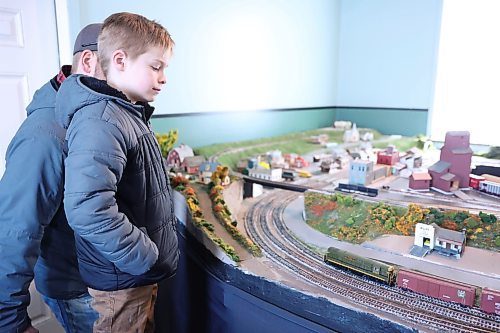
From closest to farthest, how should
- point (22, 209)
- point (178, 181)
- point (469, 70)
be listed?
point (22, 209), point (178, 181), point (469, 70)

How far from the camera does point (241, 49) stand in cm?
318

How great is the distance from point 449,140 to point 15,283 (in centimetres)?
192

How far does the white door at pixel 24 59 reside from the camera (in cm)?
174

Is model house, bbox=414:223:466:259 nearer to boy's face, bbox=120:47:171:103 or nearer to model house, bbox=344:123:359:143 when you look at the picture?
boy's face, bbox=120:47:171:103

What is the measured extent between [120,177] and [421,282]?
0.90m

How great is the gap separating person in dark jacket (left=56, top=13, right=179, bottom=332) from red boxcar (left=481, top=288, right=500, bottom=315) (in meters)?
0.89

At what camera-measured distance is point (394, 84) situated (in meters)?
4.26

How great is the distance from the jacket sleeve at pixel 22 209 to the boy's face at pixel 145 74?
9.6 inches

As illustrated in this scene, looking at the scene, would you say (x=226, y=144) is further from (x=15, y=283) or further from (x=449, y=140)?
(x=15, y=283)

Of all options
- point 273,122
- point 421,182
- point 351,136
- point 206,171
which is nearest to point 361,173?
point 421,182

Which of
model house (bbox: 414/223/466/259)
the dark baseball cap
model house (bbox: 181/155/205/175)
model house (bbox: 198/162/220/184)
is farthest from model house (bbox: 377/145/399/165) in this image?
the dark baseball cap

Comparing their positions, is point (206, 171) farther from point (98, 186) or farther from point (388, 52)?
point (388, 52)

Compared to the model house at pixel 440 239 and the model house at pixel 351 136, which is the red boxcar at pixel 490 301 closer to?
the model house at pixel 440 239

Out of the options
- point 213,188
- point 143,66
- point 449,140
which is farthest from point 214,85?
point 143,66
